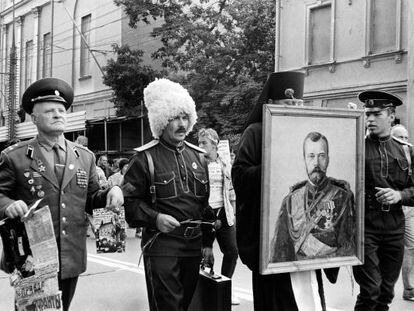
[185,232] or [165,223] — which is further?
[185,232]

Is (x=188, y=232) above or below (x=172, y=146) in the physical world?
below

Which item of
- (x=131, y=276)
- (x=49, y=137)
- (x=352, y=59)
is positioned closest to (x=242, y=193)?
(x=49, y=137)

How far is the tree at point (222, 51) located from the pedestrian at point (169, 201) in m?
15.1

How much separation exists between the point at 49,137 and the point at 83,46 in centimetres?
2771

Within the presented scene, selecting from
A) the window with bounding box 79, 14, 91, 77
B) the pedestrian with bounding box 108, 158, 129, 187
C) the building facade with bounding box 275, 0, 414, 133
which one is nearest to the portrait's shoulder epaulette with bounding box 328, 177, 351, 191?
the pedestrian with bounding box 108, 158, 129, 187

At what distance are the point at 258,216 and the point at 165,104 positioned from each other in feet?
3.53

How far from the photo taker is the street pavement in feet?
20.6

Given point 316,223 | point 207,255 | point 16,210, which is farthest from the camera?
point 207,255

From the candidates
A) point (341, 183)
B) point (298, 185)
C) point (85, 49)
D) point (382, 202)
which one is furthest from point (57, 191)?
point (85, 49)

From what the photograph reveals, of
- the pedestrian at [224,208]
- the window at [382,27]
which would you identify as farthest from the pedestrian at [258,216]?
the window at [382,27]

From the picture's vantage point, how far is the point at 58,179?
3713 millimetres

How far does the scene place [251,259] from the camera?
12.2ft

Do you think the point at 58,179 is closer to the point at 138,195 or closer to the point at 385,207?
the point at 138,195

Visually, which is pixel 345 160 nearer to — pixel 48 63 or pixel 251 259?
pixel 251 259
